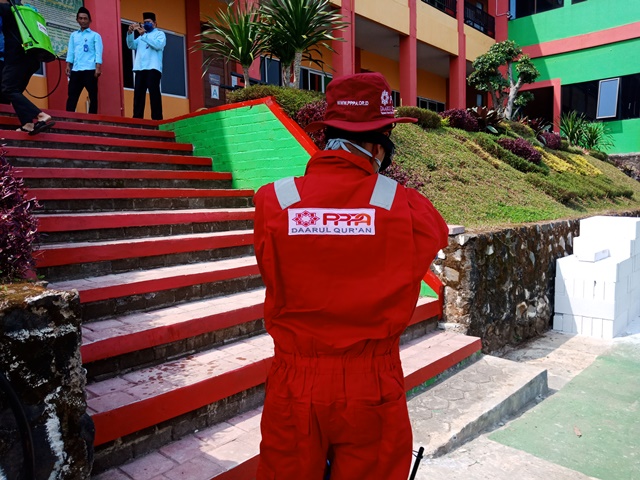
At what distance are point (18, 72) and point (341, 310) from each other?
201 inches

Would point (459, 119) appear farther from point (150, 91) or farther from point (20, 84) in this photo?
point (20, 84)

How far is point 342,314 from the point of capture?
59.7 inches

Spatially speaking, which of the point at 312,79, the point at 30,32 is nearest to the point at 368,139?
the point at 30,32

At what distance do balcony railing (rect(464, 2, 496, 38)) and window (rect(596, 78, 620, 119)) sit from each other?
5.11 m

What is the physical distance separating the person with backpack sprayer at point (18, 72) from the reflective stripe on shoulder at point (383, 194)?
4860 millimetres

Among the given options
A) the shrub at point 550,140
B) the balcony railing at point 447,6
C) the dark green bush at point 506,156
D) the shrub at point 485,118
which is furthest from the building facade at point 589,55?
the dark green bush at point 506,156

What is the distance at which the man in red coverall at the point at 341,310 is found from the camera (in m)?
1.50

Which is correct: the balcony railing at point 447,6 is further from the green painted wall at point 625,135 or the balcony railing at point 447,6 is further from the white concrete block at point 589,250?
the white concrete block at point 589,250

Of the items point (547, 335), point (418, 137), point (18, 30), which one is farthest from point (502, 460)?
point (418, 137)

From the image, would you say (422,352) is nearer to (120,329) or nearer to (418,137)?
(120,329)

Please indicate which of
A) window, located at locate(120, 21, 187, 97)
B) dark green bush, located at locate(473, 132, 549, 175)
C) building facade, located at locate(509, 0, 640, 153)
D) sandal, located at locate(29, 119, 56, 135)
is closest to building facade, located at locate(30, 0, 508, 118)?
window, located at locate(120, 21, 187, 97)

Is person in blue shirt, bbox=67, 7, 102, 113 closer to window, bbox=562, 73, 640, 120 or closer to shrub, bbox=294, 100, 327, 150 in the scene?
shrub, bbox=294, 100, 327, 150

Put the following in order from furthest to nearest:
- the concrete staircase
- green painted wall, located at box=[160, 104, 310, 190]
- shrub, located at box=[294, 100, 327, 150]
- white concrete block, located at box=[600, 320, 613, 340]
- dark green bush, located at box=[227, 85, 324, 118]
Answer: dark green bush, located at box=[227, 85, 324, 118]
white concrete block, located at box=[600, 320, 613, 340]
shrub, located at box=[294, 100, 327, 150]
green painted wall, located at box=[160, 104, 310, 190]
the concrete staircase

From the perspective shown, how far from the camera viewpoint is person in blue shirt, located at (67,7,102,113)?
725 centimetres
